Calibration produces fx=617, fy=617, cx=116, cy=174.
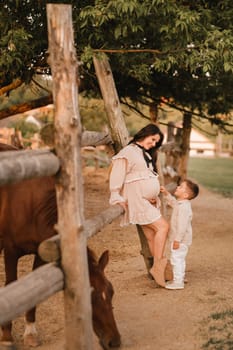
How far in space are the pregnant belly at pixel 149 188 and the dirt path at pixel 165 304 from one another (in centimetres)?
101

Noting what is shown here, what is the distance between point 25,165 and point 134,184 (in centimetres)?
282

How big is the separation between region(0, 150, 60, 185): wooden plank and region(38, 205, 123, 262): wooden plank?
18.8 inches

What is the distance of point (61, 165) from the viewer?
153 inches

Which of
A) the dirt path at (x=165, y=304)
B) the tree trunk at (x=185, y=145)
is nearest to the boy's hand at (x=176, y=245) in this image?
the dirt path at (x=165, y=304)

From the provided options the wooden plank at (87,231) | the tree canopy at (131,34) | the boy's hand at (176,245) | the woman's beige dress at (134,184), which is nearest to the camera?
the wooden plank at (87,231)

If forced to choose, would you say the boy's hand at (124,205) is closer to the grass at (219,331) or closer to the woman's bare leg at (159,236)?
the woman's bare leg at (159,236)

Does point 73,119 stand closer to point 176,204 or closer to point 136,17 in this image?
point 176,204

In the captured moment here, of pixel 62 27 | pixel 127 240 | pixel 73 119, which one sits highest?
pixel 62 27

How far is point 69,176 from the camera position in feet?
12.7

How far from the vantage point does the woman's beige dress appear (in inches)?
247

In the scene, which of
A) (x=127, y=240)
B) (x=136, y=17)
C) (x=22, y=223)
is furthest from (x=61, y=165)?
(x=127, y=240)

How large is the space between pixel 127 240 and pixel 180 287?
12.3 feet

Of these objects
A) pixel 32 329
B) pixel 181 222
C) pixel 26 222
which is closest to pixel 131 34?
pixel 181 222

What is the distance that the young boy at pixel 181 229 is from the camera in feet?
20.9
